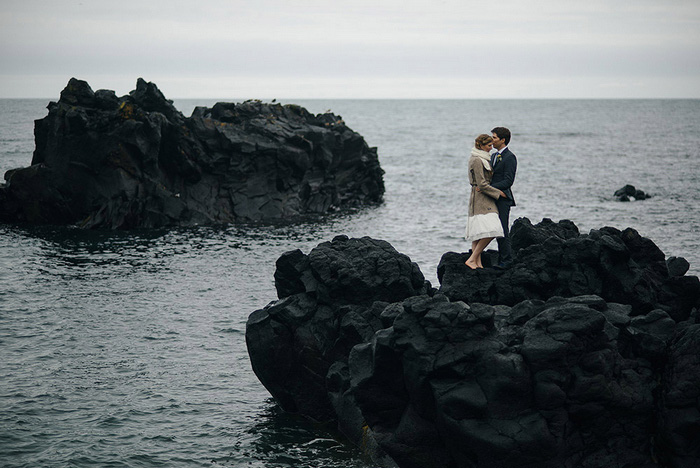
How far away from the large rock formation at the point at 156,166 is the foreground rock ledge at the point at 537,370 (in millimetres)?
34208

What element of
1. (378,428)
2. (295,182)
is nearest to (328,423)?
(378,428)

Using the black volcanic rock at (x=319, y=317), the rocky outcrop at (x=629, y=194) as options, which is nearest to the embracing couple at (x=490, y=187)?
the black volcanic rock at (x=319, y=317)

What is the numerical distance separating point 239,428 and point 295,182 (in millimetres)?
38850

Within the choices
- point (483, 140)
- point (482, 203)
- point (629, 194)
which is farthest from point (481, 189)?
point (629, 194)

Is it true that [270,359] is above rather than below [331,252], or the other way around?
below

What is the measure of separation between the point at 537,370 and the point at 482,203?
6325 millimetres

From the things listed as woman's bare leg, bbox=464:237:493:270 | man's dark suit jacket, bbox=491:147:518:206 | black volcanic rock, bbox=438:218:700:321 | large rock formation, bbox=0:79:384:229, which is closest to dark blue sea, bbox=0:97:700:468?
large rock formation, bbox=0:79:384:229

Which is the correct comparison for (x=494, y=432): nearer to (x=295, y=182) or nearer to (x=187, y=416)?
(x=187, y=416)

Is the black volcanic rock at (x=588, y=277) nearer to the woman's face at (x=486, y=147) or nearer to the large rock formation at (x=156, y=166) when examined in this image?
the woman's face at (x=486, y=147)

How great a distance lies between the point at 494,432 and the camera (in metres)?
14.3

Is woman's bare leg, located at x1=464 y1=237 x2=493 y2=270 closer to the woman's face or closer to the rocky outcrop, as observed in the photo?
the woman's face

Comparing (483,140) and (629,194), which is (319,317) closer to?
(483,140)

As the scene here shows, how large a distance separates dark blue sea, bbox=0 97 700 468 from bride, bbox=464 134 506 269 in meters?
6.96

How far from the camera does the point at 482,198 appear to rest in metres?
19.6
